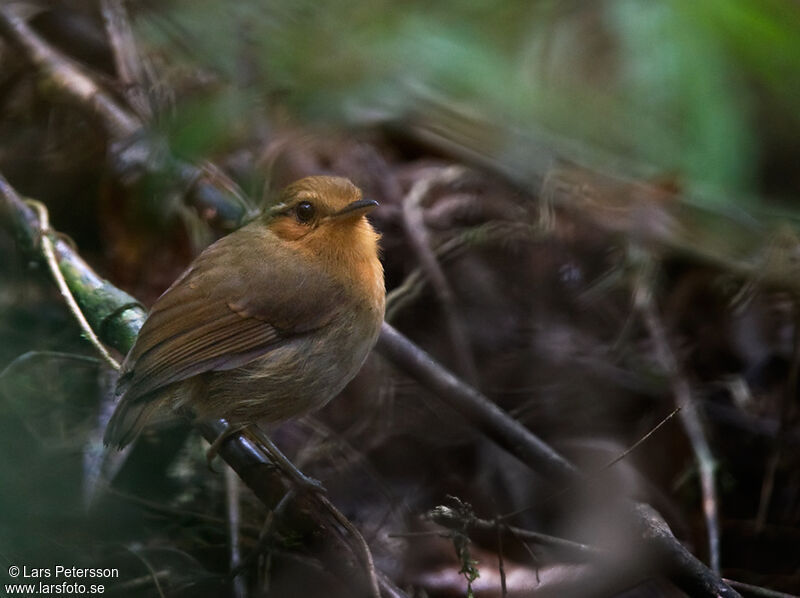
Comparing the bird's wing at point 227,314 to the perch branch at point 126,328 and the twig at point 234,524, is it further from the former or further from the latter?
the twig at point 234,524

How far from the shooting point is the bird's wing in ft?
8.65

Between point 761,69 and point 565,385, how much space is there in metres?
1.48

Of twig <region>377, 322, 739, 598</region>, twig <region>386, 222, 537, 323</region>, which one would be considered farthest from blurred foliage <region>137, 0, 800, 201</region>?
twig <region>377, 322, 739, 598</region>

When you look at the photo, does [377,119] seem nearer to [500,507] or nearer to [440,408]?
[440,408]

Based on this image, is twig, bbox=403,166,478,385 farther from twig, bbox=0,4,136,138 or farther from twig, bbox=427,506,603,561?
twig, bbox=0,4,136,138

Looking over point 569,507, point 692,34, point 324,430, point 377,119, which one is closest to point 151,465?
point 324,430

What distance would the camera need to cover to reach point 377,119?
437cm

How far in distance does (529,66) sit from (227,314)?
2144mm

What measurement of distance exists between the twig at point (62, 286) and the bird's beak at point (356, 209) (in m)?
0.81

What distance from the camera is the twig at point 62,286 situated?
2.77m

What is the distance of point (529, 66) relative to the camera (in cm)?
426

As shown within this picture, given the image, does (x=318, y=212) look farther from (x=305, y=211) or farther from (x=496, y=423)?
(x=496, y=423)

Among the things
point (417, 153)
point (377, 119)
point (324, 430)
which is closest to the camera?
point (324, 430)

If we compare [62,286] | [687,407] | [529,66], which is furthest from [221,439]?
[529,66]
